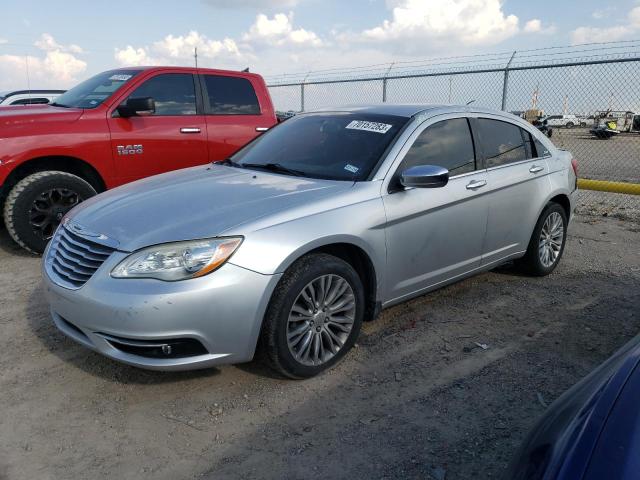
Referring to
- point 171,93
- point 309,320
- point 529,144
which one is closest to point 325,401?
point 309,320

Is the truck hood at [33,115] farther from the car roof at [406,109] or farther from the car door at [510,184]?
the car door at [510,184]

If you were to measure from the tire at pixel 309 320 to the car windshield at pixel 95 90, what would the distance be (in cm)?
376

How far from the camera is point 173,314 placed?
273cm

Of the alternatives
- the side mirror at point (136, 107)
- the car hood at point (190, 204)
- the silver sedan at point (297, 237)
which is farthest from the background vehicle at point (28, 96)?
the car hood at point (190, 204)

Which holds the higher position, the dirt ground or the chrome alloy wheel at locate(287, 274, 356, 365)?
the chrome alloy wheel at locate(287, 274, 356, 365)

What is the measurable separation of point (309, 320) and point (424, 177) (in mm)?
1123

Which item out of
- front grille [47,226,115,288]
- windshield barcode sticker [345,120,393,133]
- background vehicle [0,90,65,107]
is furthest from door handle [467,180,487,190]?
background vehicle [0,90,65,107]

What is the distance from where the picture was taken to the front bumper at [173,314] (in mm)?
2740

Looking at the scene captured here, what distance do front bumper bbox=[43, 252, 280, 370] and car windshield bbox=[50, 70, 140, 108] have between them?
348cm

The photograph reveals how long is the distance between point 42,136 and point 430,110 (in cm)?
361

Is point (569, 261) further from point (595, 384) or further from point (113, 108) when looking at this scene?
point (113, 108)

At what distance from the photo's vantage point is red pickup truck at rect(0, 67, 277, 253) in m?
5.27

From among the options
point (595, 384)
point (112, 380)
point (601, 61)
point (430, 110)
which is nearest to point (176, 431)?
point (112, 380)

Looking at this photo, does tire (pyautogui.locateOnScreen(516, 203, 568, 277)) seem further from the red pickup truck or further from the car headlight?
the red pickup truck
